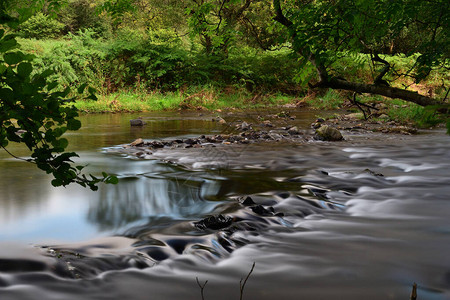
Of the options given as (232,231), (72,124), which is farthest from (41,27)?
(72,124)

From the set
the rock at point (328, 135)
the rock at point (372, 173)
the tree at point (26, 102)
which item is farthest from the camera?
the rock at point (328, 135)

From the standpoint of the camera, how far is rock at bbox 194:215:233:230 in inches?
131

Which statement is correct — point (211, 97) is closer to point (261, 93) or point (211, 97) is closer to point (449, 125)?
point (261, 93)

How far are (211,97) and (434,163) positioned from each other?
12552mm

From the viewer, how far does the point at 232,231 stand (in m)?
3.25

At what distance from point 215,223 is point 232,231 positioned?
17 cm

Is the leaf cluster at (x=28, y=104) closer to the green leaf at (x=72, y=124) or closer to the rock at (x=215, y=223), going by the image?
the green leaf at (x=72, y=124)

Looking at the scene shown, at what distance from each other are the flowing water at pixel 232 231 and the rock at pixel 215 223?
1.8 inches

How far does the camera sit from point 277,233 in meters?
3.29

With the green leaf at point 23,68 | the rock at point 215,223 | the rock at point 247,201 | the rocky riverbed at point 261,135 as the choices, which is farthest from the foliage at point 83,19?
the green leaf at point 23,68

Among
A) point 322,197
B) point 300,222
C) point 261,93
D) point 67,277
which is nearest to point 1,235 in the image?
point 67,277

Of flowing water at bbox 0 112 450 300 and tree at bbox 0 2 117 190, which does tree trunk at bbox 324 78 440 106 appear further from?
tree at bbox 0 2 117 190

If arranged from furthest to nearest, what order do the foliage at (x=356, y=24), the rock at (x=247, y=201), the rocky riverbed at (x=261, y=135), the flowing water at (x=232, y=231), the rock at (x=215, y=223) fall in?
the rocky riverbed at (x=261, y=135), the rock at (x=247, y=201), the rock at (x=215, y=223), the foliage at (x=356, y=24), the flowing water at (x=232, y=231)

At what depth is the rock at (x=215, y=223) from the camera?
3.33 meters
